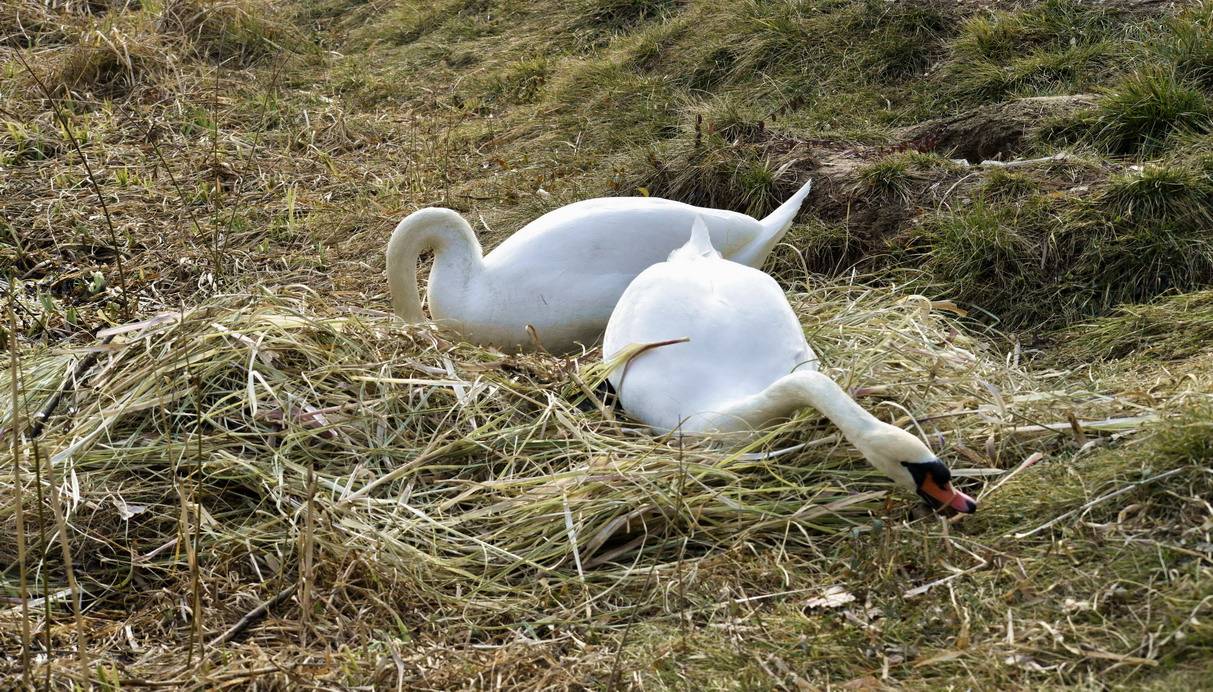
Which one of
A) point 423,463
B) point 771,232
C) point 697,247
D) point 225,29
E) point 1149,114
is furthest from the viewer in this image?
point 225,29

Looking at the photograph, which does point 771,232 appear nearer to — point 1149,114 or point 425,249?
point 425,249

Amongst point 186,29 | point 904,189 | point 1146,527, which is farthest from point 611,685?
point 186,29

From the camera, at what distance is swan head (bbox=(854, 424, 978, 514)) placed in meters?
3.61

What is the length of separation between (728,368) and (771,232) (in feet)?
4.97

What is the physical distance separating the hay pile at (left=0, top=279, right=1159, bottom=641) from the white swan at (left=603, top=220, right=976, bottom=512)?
114 mm

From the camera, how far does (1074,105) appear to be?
21.4ft

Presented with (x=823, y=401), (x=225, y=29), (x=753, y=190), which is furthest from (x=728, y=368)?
(x=225, y=29)

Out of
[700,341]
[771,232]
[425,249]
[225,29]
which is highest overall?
[700,341]

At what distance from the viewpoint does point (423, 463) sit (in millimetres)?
4219

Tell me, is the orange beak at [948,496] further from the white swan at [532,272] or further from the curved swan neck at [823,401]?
the white swan at [532,272]

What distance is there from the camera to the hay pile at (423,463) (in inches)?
147

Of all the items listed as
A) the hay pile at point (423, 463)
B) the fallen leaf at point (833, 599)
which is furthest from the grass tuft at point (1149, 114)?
the fallen leaf at point (833, 599)

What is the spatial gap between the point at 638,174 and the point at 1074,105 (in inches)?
82.2

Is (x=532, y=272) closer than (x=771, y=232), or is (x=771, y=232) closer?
(x=532, y=272)
